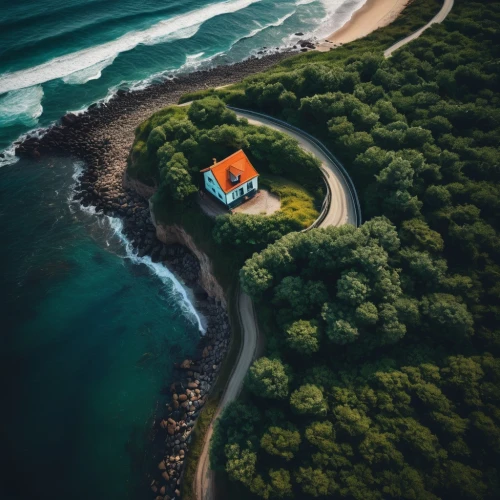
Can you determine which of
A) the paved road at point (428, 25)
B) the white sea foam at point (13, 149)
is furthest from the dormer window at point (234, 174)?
the white sea foam at point (13, 149)

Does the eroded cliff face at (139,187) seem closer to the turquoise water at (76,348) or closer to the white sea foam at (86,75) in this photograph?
the turquoise water at (76,348)

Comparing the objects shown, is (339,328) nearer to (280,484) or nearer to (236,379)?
(236,379)

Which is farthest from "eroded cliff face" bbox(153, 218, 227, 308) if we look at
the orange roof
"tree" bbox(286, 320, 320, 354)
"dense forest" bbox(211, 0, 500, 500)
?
"tree" bbox(286, 320, 320, 354)

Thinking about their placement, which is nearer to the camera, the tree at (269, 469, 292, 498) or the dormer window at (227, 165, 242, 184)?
the tree at (269, 469, 292, 498)

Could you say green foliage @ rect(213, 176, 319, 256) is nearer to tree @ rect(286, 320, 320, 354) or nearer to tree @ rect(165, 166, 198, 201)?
tree @ rect(165, 166, 198, 201)

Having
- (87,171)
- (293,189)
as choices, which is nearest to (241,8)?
(87,171)

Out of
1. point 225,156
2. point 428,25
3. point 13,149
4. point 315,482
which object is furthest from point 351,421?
point 428,25
